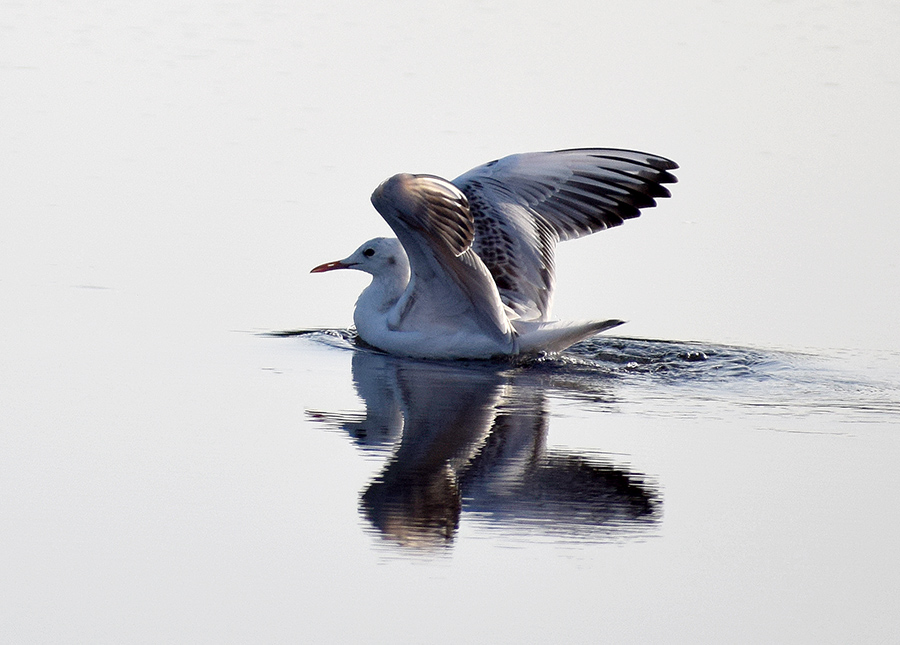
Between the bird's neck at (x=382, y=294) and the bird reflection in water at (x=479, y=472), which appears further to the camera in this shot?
the bird's neck at (x=382, y=294)

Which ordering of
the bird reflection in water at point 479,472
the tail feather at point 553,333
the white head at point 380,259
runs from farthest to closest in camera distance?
the white head at point 380,259 → the tail feather at point 553,333 → the bird reflection in water at point 479,472

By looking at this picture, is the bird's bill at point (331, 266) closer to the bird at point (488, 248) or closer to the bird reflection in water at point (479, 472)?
the bird at point (488, 248)

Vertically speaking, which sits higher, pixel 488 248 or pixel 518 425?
pixel 488 248

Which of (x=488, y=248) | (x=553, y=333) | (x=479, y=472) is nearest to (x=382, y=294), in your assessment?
(x=488, y=248)

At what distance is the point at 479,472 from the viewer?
20.0ft

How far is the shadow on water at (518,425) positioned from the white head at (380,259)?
574 mm

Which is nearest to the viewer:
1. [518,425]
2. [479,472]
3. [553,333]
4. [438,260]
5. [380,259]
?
[479,472]

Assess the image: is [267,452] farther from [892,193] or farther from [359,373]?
[892,193]

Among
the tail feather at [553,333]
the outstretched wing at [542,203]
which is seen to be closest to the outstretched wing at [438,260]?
the tail feather at [553,333]

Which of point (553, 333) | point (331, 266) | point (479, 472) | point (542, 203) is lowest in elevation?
point (479, 472)

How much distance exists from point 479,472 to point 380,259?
3.81 metres

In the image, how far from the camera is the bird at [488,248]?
26.1 feet

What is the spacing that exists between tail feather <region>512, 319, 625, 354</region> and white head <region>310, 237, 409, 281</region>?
102 cm

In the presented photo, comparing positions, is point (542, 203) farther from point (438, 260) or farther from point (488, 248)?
point (438, 260)
